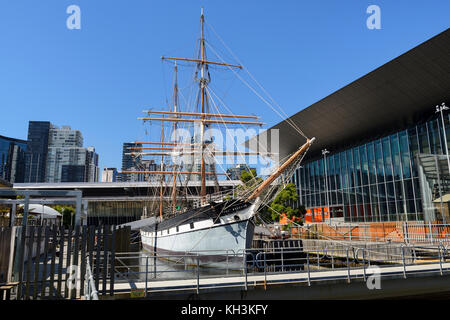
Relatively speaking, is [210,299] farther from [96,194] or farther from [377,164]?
[96,194]

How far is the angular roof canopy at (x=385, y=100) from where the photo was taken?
92.2 ft

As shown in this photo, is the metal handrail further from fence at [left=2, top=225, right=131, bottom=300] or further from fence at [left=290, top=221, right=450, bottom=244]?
fence at [left=290, top=221, right=450, bottom=244]

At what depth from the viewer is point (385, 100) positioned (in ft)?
113

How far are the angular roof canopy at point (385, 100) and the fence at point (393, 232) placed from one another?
11.8 m

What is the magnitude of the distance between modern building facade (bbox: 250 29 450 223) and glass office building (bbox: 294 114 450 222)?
0.08m

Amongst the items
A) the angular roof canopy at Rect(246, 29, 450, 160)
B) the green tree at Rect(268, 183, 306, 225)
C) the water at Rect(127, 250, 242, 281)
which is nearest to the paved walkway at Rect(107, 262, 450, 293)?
the water at Rect(127, 250, 242, 281)

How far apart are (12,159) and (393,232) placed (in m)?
207

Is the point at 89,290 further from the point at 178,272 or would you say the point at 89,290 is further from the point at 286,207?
the point at 286,207

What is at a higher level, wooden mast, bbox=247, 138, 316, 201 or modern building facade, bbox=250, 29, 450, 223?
modern building facade, bbox=250, 29, 450, 223

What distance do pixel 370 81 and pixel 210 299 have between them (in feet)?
96.2

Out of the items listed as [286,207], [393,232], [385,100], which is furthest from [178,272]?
[385,100]

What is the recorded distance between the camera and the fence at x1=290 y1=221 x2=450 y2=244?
2244cm
